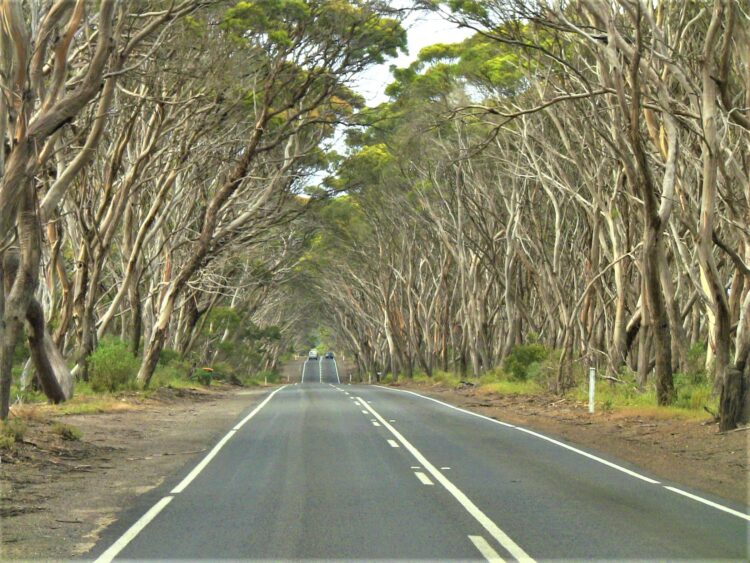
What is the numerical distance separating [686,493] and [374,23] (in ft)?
59.6

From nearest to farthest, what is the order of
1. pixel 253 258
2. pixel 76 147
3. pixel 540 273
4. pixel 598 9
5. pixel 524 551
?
1. pixel 524 551
2. pixel 598 9
3. pixel 76 147
4. pixel 540 273
5. pixel 253 258

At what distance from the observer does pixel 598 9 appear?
16.0 metres

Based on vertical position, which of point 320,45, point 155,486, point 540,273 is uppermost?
point 320,45

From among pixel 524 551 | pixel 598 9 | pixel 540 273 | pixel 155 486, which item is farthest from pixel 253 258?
pixel 524 551

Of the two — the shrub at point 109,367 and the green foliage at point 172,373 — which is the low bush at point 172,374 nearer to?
the green foliage at point 172,373

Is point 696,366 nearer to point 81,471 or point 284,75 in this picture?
point 284,75

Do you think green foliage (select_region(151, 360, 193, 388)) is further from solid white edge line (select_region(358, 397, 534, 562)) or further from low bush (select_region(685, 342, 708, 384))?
solid white edge line (select_region(358, 397, 534, 562))

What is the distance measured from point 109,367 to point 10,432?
1418cm

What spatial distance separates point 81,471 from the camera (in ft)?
41.8

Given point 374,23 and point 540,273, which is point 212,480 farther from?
point 540,273

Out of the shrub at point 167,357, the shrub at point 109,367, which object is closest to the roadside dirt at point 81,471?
the shrub at point 109,367

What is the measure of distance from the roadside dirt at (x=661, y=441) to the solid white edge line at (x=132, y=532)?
6.27 metres

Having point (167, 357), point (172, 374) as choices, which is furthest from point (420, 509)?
point (167, 357)

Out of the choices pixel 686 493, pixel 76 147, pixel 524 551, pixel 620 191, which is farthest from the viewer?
pixel 620 191
